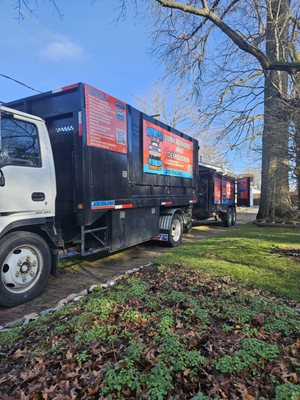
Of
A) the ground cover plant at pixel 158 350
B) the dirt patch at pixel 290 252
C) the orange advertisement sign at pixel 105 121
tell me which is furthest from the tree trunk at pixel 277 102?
the ground cover plant at pixel 158 350

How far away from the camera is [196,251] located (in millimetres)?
7391

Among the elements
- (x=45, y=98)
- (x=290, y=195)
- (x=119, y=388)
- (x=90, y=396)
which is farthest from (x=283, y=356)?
(x=290, y=195)

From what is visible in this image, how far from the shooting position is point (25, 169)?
4.48 meters

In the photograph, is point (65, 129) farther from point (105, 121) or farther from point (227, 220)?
point (227, 220)

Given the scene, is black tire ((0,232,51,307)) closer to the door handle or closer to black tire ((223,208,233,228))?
the door handle

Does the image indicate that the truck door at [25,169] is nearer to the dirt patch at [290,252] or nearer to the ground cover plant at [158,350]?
the ground cover plant at [158,350]

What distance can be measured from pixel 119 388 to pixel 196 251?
5.37m

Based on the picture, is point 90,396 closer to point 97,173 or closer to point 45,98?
point 97,173

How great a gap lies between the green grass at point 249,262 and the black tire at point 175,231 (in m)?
1.14

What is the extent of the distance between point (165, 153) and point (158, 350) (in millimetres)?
6773

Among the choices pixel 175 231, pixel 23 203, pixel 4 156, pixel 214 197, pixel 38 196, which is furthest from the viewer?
pixel 214 197

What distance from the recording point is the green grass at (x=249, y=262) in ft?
15.8

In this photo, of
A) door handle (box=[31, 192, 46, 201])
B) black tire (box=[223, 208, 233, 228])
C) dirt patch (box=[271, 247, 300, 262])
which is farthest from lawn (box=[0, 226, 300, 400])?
black tire (box=[223, 208, 233, 228])

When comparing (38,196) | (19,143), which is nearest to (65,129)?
(19,143)
